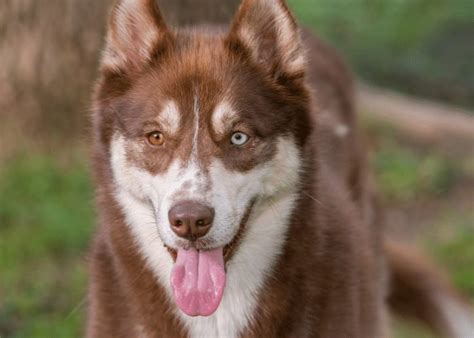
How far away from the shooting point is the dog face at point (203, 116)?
352 centimetres

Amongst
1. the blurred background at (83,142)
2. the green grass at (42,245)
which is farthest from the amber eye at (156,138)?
the green grass at (42,245)

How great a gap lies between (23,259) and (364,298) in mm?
2325

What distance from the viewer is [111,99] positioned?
3.89m

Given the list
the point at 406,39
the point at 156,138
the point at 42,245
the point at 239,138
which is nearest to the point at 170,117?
the point at 156,138

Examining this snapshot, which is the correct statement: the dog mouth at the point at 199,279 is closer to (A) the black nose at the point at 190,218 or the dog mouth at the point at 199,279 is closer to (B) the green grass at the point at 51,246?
(A) the black nose at the point at 190,218

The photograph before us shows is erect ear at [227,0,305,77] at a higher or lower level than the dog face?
higher

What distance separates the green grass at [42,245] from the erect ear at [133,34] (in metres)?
1.51

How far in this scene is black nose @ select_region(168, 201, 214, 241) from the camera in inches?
133

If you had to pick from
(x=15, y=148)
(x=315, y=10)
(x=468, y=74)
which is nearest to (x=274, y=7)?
(x=15, y=148)

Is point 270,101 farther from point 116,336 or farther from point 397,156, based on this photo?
point 397,156

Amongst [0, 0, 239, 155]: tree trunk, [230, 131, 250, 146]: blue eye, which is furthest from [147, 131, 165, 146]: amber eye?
[0, 0, 239, 155]: tree trunk

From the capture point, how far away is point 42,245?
5.93m

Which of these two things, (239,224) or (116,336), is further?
(116,336)

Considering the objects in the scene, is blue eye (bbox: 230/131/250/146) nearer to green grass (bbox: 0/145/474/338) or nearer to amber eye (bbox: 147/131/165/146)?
amber eye (bbox: 147/131/165/146)
